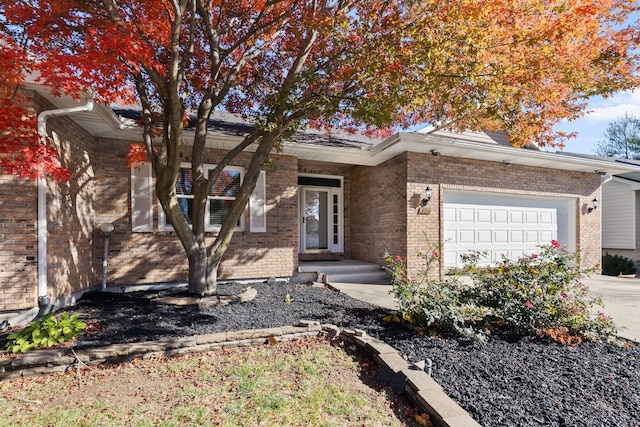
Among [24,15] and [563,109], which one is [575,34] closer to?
[563,109]

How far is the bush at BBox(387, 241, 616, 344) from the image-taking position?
3.78 metres

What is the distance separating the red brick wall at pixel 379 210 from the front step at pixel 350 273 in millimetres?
468

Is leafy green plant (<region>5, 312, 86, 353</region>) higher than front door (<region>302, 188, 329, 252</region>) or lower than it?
lower

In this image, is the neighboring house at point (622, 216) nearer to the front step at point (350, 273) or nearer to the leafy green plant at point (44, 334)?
the front step at point (350, 273)

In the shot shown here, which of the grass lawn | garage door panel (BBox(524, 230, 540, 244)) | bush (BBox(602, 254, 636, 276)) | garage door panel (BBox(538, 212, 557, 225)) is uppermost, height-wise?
garage door panel (BBox(538, 212, 557, 225))

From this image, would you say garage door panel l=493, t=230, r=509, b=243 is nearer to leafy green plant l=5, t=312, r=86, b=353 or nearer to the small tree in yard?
the small tree in yard

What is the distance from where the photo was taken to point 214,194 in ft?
22.9

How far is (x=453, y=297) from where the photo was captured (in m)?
4.17

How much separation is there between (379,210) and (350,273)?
1.92 m

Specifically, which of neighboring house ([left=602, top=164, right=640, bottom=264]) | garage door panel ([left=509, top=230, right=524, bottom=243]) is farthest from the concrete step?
neighboring house ([left=602, top=164, right=640, bottom=264])

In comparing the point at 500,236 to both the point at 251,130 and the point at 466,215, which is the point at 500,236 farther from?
the point at 251,130

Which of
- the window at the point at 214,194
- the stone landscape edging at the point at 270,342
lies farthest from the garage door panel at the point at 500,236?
the window at the point at 214,194

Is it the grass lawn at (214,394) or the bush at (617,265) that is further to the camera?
the bush at (617,265)

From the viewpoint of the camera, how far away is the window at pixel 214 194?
22.0 ft
